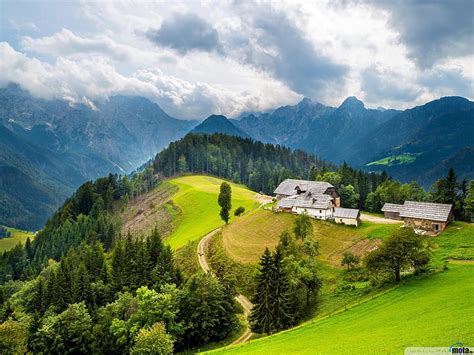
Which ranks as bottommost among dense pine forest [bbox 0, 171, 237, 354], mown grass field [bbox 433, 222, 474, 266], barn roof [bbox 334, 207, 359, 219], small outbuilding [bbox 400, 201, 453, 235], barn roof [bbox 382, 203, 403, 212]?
dense pine forest [bbox 0, 171, 237, 354]

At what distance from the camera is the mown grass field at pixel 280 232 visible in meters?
83.8

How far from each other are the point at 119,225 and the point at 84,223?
47.2ft

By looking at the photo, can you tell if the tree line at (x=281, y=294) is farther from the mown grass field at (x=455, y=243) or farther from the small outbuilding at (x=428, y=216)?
the small outbuilding at (x=428, y=216)

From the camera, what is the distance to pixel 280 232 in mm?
97750

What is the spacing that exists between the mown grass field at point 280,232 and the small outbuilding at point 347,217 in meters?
1.81

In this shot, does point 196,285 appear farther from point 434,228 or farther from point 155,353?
point 434,228

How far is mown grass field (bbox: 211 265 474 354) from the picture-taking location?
1291 inches

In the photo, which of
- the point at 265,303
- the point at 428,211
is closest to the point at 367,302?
the point at 265,303

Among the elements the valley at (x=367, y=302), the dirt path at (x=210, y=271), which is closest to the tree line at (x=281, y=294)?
the dirt path at (x=210, y=271)

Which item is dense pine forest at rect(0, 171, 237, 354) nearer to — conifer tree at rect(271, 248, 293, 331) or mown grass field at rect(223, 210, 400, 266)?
conifer tree at rect(271, 248, 293, 331)

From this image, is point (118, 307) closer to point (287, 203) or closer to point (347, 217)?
point (287, 203)

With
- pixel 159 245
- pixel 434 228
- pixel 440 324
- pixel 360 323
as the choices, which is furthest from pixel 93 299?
pixel 434 228

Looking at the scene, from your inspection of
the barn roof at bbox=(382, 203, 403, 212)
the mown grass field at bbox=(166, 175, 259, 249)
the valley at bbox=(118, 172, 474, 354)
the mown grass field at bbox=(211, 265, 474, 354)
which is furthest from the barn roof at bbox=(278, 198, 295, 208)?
the mown grass field at bbox=(211, 265, 474, 354)

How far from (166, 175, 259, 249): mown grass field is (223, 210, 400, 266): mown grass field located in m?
17.1
